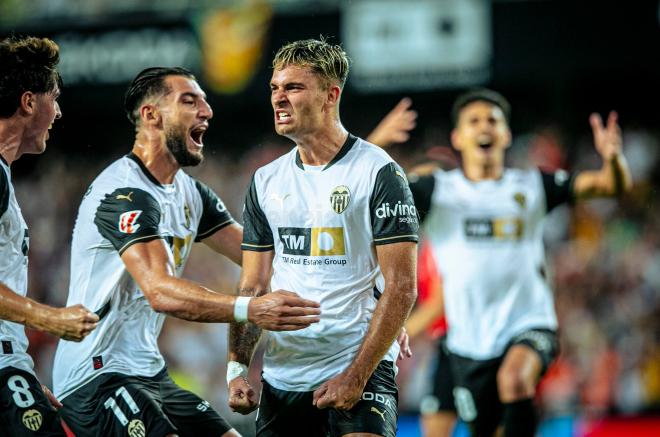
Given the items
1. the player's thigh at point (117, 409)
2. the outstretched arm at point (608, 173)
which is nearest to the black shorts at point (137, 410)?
the player's thigh at point (117, 409)

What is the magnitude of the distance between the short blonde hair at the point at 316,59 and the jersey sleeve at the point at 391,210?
579 millimetres

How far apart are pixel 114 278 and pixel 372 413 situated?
5.14 feet

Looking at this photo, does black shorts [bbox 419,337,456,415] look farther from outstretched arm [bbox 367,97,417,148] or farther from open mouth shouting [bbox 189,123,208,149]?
open mouth shouting [bbox 189,123,208,149]

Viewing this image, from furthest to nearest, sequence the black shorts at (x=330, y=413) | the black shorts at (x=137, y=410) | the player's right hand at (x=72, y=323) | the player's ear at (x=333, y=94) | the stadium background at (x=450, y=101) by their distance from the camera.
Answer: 1. the stadium background at (x=450, y=101)
2. the player's ear at (x=333, y=94)
3. the black shorts at (x=137, y=410)
4. the black shorts at (x=330, y=413)
5. the player's right hand at (x=72, y=323)

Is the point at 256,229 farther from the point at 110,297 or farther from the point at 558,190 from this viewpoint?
the point at 558,190

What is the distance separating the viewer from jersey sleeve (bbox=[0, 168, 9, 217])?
4.72 metres

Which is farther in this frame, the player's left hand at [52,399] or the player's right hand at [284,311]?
the player's left hand at [52,399]

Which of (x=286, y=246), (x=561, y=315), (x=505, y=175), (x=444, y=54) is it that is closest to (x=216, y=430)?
(x=286, y=246)

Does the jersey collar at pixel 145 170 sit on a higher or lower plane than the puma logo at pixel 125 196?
higher

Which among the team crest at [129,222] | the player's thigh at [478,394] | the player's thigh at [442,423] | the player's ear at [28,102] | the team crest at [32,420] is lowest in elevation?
the player's thigh at [442,423]

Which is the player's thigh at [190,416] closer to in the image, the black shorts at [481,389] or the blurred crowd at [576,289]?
the black shorts at [481,389]

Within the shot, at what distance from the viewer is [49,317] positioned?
443cm

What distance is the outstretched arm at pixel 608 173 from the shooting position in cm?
762

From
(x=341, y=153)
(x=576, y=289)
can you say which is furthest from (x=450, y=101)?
(x=341, y=153)
